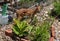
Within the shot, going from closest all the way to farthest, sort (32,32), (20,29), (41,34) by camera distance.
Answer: (41,34)
(20,29)
(32,32)

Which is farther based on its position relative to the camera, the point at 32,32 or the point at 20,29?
the point at 32,32

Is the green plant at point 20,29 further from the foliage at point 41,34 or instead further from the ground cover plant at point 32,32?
the foliage at point 41,34

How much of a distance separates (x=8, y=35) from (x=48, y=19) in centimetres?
166

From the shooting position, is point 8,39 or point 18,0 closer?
point 8,39

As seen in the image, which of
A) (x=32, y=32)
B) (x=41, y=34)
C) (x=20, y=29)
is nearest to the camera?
(x=41, y=34)

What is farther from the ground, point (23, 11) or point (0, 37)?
point (23, 11)

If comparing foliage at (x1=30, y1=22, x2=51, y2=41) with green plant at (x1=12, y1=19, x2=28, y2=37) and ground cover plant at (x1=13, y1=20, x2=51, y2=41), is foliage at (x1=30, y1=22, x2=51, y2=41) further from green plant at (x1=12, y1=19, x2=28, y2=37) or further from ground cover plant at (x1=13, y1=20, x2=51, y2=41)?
green plant at (x1=12, y1=19, x2=28, y2=37)

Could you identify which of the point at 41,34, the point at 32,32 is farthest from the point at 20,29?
the point at 41,34

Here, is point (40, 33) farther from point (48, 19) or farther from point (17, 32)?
point (48, 19)

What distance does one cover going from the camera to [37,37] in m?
5.48

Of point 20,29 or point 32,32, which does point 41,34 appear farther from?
point 20,29

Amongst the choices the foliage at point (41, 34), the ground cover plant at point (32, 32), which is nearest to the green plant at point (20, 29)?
the ground cover plant at point (32, 32)

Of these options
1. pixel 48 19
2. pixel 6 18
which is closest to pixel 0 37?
pixel 6 18

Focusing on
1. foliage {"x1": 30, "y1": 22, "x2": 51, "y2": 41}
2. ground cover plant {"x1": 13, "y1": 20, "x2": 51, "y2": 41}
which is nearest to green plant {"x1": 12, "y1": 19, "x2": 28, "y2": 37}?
ground cover plant {"x1": 13, "y1": 20, "x2": 51, "y2": 41}
